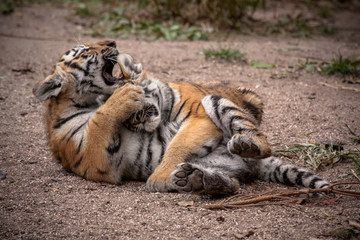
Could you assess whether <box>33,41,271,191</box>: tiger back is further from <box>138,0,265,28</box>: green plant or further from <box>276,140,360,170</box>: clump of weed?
<box>138,0,265,28</box>: green plant

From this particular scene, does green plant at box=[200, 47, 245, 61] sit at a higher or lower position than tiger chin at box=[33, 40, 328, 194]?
lower

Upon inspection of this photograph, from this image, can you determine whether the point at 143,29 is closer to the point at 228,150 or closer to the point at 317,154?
the point at 317,154

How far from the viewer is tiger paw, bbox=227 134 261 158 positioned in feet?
9.45

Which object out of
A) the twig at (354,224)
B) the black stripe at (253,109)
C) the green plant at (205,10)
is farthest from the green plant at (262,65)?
the twig at (354,224)

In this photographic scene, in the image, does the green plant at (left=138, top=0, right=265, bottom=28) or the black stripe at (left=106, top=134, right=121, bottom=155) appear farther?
the green plant at (left=138, top=0, right=265, bottom=28)

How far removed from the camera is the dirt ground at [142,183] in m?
2.47

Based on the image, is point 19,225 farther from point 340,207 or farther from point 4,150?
point 340,207

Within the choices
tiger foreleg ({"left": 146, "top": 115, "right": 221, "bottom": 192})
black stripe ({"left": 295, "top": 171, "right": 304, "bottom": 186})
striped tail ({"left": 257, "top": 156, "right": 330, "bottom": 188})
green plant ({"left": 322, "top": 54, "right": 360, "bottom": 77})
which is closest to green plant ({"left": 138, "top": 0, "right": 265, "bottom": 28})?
green plant ({"left": 322, "top": 54, "right": 360, "bottom": 77})

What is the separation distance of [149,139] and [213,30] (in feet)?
15.6

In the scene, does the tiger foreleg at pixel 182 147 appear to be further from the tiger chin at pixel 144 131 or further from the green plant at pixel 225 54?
the green plant at pixel 225 54

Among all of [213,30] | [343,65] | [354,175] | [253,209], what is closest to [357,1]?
[213,30]

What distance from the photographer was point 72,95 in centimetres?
341

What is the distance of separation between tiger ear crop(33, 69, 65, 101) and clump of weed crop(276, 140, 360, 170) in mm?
1954

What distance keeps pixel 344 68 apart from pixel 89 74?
3413mm
